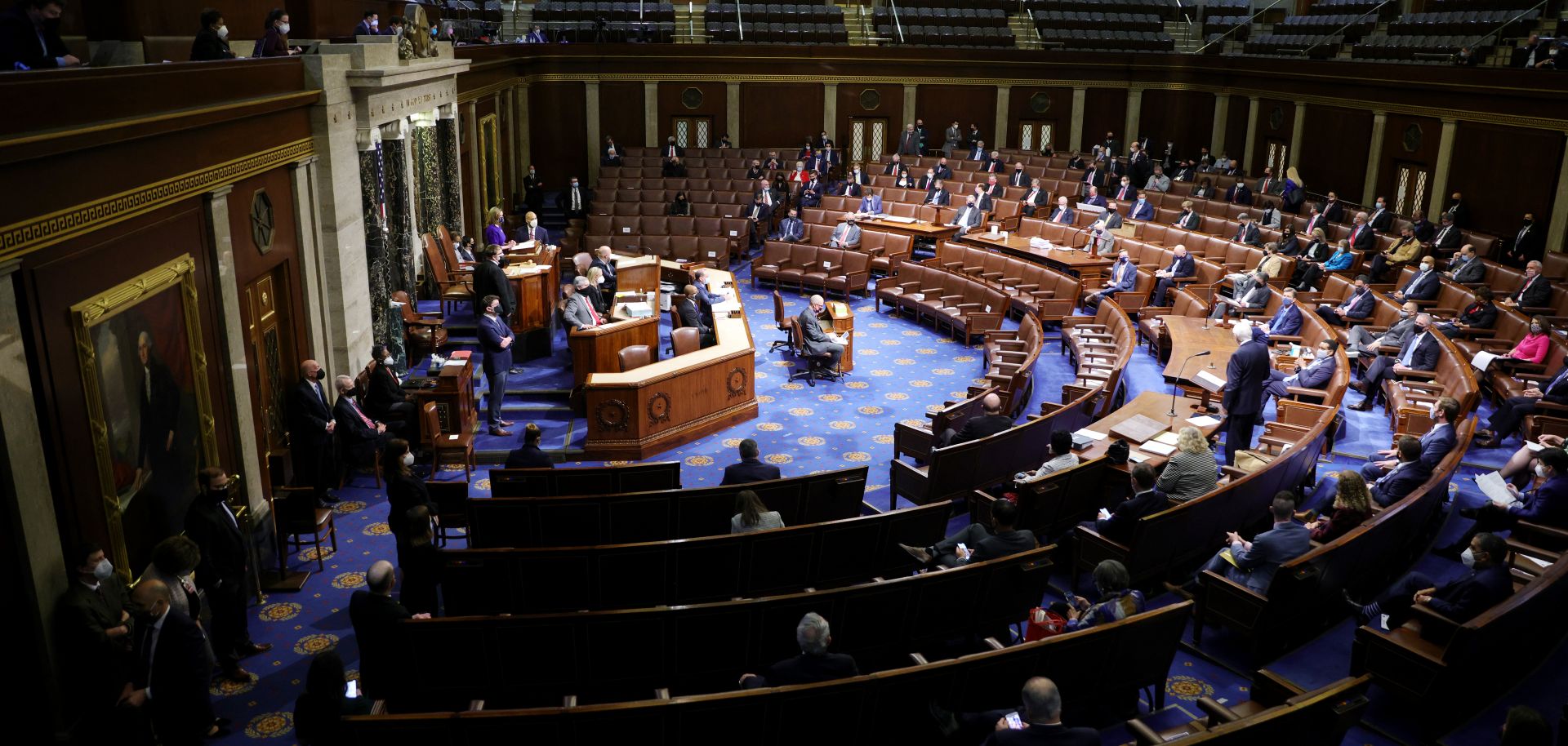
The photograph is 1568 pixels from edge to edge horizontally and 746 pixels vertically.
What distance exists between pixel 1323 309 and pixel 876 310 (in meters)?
6.46

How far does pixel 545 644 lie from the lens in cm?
623

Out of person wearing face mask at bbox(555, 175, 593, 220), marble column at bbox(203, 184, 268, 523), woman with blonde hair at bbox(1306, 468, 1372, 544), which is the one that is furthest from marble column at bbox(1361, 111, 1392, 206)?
marble column at bbox(203, 184, 268, 523)

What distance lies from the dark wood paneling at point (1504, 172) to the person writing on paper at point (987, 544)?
13.9 m

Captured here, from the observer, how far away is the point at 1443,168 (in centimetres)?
1878

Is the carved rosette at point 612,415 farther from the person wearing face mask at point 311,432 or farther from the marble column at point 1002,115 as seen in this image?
the marble column at point 1002,115

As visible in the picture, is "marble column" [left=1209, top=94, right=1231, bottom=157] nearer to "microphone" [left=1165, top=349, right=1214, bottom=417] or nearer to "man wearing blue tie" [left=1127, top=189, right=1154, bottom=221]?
"man wearing blue tie" [left=1127, top=189, right=1154, bottom=221]

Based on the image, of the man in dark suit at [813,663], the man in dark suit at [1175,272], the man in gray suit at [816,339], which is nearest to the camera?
the man in dark suit at [813,663]

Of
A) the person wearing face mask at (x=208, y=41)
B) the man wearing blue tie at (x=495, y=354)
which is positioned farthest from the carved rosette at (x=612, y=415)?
the person wearing face mask at (x=208, y=41)

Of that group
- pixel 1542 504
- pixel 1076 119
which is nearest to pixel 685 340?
pixel 1542 504

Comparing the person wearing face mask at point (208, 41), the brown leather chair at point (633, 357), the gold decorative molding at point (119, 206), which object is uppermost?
the person wearing face mask at point (208, 41)

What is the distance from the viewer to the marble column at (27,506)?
5.68 metres

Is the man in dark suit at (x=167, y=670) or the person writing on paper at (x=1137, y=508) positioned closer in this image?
the man in dark suit at (x=167, y=670)

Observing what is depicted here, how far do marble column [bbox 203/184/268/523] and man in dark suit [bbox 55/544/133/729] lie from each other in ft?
7.51

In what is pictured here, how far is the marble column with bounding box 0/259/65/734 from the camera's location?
18.6ft
